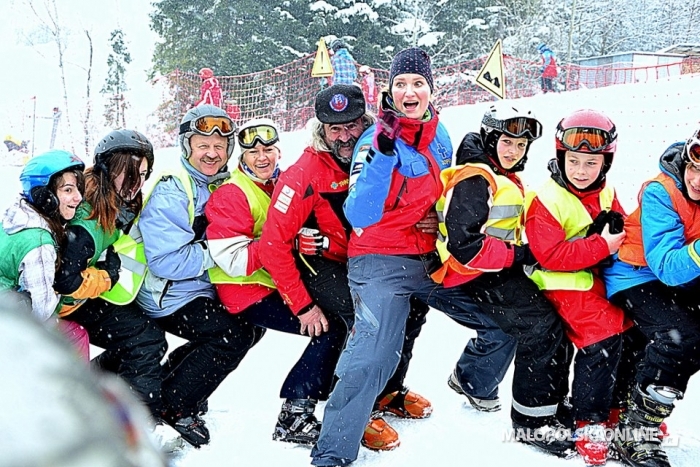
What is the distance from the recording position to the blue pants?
3.45 metres

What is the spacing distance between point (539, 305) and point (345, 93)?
152 cm

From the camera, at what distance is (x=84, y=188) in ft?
11.3

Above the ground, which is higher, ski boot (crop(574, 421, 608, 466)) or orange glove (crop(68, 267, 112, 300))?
orange glove (crop(68, 267, 112, 300))

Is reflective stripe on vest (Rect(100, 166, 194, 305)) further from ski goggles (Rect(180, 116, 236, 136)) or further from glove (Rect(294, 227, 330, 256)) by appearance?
glove (Rect(294, 227, 330, 256))

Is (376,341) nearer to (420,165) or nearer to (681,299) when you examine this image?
(420,165)

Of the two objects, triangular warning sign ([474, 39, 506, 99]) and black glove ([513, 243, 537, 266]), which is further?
triangular warning sign ([474, 39, 506, 99])

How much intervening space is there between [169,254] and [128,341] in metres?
0.50

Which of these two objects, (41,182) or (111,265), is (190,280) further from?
(41,182)

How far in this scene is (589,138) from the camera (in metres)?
3.63

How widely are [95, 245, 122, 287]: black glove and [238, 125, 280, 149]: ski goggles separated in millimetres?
952

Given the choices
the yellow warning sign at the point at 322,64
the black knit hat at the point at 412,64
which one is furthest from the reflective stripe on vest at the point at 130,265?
the yellow warning sign at the point at 322,64

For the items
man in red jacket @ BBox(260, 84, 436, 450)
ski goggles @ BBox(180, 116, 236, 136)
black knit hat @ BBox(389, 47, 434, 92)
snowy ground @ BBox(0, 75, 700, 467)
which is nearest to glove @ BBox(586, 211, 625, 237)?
snowy ground @ BBox(0, 75, 700, 467)

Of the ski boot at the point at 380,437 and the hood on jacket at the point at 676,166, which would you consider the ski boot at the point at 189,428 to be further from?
the hood on jacket at the point at 676,166

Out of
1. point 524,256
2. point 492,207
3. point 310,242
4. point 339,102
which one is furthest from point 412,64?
point 524,256
